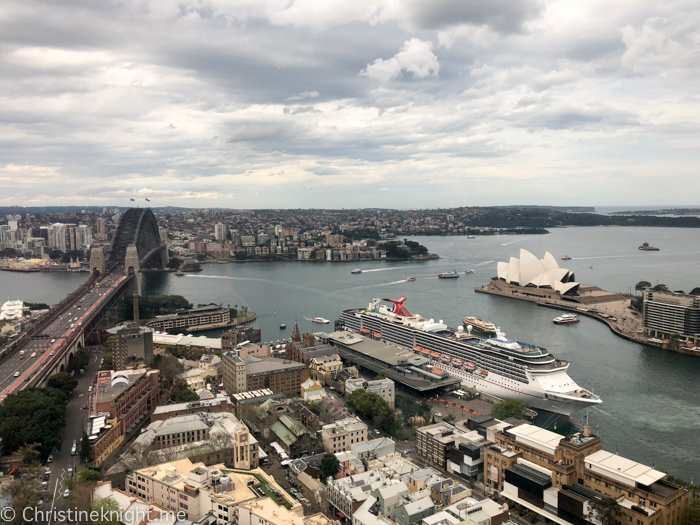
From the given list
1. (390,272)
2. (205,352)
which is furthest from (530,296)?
(205,352)

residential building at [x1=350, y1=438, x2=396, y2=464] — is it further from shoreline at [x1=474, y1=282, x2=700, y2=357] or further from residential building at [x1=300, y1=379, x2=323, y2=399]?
shoreline at [x1=474, y1=282, x2=700, y2=357]

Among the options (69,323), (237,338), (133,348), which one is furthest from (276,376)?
(69,323)

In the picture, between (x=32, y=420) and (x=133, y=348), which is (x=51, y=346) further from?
(x=32, y=420)

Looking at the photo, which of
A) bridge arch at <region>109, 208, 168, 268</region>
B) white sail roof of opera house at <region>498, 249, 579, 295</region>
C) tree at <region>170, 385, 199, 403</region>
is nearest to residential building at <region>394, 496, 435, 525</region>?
tree at <region>170, 385, 199, 403</region>

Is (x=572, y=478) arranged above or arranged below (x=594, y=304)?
above

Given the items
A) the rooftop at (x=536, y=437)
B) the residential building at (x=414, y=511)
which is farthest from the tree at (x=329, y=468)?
the rooftop at (x=536, y=437)

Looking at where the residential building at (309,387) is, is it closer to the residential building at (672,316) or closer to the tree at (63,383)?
the tree at (63,383)

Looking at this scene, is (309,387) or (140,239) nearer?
(309,387)
